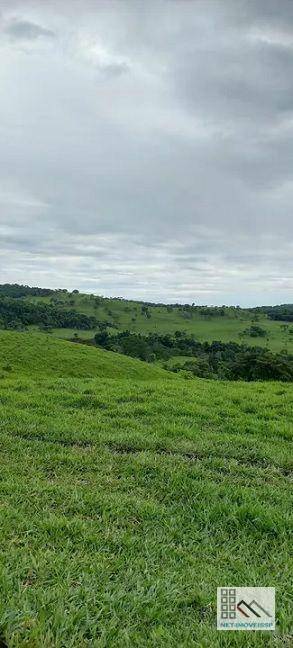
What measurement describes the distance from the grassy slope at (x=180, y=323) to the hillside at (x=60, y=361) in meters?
88.7

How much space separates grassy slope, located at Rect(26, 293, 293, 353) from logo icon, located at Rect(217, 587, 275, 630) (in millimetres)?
119419

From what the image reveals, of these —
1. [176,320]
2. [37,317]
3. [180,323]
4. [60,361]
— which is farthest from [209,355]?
[176,320]

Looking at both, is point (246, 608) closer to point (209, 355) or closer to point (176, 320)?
point (209, 355)

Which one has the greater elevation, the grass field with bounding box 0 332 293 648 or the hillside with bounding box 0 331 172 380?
the grass field with bounding box 0 332 293 648

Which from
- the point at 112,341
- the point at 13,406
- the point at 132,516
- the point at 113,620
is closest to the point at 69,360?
the point at 13,406

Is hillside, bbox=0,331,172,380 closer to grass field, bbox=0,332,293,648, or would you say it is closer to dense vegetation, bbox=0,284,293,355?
grass field, bbox=0,332,293,648

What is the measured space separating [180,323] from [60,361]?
128 m

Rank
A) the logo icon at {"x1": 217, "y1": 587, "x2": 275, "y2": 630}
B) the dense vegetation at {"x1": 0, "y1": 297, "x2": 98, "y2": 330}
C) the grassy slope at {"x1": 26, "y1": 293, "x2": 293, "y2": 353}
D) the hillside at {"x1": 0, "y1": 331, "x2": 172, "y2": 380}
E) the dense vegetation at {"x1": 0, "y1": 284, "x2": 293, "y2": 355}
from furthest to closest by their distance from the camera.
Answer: the grassy slope at {"x1": 26, "y1": 293, "x2": 293, "y2": 353} → the dense vegetation at {"x1": 0, "y1": 284, "x2": 293, "y2": 355} → the dense vegetation at {"x1": 0, "y1": 297, "x2": 98, "y2": 330} → the hillside at {"x1": 0, "y1": 331, "x2": 172, "y2": 380} → the logo icon at {"x1": 217, "y1": 587, "x2": 275, "y2": 630}

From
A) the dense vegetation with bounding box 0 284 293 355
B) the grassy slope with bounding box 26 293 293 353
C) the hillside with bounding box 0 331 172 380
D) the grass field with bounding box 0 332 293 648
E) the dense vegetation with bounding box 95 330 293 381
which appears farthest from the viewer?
the grassy slope with bounding box 26 293 293 353

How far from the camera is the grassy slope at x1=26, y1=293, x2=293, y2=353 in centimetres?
13862

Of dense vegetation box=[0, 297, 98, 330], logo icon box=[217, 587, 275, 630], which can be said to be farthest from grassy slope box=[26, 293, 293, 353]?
logo icon box=[217, 587, 275, 630]

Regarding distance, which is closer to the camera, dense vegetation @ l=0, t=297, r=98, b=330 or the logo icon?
the logo icon

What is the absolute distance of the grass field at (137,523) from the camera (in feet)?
13.8

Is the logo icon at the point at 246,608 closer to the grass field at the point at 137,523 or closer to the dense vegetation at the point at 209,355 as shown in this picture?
the grass field at the point at 137,523
